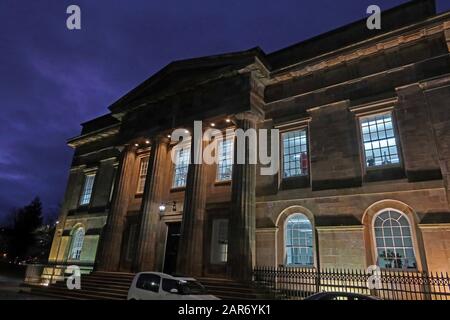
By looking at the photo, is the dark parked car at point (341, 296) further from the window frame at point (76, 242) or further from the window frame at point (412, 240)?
the window frame at point (76, 242)

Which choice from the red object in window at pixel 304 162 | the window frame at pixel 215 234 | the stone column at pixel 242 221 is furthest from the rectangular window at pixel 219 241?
the red object in window at pixel 304 162

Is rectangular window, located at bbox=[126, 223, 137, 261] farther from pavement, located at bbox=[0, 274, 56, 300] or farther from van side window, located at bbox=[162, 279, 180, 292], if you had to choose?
van side window, located at bbox=[162, 279, 180, 292]

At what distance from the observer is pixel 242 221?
41.9 feet

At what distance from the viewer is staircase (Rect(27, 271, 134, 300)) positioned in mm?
13086

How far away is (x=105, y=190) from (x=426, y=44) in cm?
2058

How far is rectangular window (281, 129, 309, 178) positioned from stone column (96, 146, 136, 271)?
9.79 m

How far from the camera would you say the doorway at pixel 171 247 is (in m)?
15.8

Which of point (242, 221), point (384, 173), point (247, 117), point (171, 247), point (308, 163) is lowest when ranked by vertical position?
point (171, 247)

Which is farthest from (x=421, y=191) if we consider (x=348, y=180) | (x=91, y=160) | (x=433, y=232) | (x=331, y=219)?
(x=91, y=160)

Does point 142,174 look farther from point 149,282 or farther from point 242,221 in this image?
point 149,282

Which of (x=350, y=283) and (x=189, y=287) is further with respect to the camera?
(x=350, y=283)

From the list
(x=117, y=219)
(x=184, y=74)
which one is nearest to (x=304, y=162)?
(x=184, y=74)

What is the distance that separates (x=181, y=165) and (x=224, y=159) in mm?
3147
